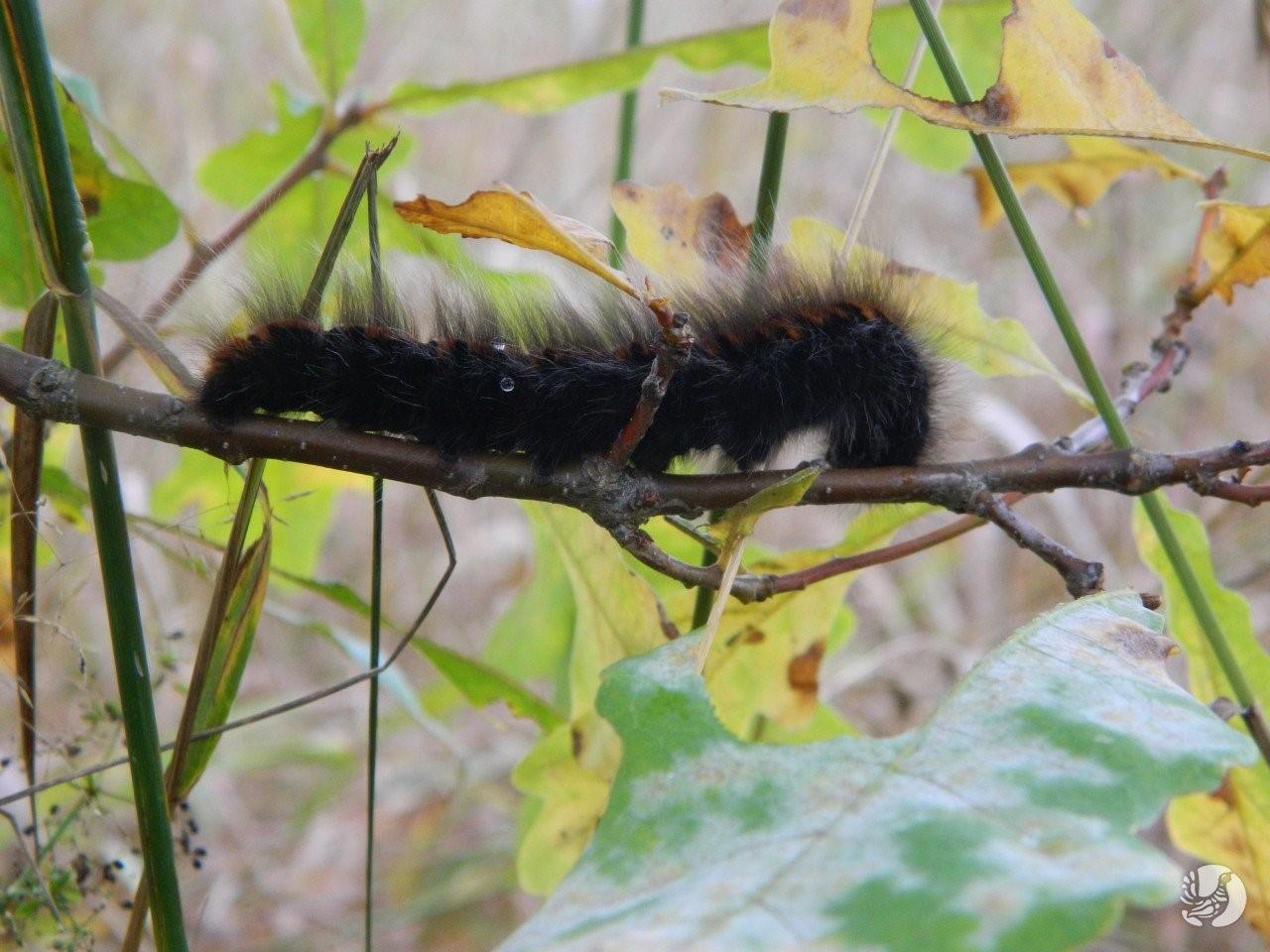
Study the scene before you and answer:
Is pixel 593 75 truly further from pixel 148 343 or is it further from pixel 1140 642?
pixel 1140 642

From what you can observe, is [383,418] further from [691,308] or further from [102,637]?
[102,637]

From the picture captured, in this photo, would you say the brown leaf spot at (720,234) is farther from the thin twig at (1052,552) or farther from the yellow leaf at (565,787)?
the yellow leaf at (565,787)

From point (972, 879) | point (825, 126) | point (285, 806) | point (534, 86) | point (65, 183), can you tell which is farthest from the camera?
point (825, 126)

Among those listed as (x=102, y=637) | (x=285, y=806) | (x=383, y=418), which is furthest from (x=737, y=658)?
(x=285, y=806)

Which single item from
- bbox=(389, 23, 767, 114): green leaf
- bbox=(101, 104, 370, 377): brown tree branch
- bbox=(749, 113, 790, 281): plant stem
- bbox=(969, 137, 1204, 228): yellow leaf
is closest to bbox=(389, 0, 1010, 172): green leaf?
bbox=(389, 23, 767, 114): green leaf

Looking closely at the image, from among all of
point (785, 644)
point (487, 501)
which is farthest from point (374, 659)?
point (487, 501)

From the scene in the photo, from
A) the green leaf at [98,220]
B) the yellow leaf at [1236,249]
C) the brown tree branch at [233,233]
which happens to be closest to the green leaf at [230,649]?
the brown tree branch at [233,233]

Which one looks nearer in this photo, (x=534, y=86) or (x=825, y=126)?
(x=534, y=86)
